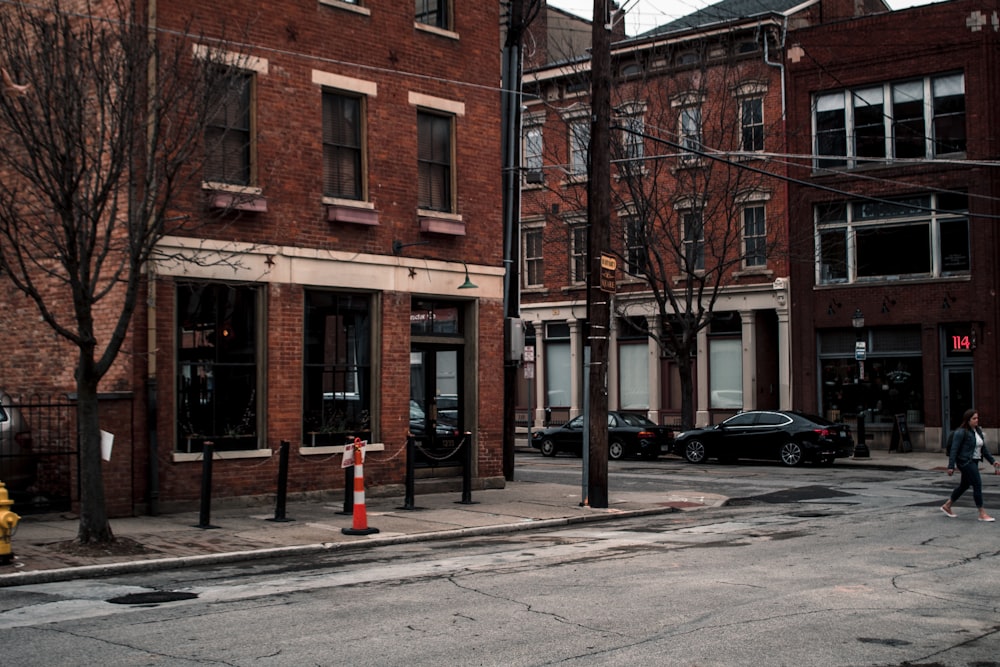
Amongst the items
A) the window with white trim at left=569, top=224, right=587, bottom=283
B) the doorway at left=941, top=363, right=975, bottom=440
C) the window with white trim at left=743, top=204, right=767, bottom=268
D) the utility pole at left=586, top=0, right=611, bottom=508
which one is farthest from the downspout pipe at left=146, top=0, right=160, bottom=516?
the doorway at left=941, top=363, right=975, bottom=440

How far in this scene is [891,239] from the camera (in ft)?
110

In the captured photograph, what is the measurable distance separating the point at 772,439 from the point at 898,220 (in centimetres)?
899

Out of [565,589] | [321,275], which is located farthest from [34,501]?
[565,589]

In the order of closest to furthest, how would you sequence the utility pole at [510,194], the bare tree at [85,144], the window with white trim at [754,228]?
1. the bare tree at [85,144]
2. the utility pole at [510,194]
3. the window with white trim at [754,228]

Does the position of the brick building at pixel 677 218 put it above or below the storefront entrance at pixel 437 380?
above

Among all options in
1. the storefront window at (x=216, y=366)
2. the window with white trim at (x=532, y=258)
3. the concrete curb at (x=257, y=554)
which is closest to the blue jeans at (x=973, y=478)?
the concrete curb at (x=257, y=554)

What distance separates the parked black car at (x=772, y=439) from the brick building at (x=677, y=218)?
335 cm

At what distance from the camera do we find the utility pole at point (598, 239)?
17469 millimetres

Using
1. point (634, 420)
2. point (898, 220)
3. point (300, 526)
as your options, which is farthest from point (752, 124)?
point (300, 526)

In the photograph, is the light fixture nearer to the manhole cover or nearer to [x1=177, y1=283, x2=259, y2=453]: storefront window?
[x1=177, y1=283, x2=259, y2=453]: storefront window

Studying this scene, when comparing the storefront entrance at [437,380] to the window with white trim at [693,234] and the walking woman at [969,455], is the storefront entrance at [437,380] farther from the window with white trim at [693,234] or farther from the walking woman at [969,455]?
the window with white trim at [693,234]

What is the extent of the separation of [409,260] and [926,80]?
20.8 metres

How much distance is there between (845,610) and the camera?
29.8ft

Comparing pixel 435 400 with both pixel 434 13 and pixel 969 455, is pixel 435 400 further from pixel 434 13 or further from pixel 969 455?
pixel 969 455
